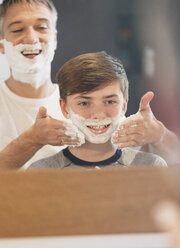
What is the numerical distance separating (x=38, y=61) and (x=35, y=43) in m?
0.05

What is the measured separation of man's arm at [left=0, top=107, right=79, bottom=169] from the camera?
A: 40.8 inches

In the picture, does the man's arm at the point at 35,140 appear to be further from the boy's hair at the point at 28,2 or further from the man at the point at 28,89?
the boy's hair at the point at 28,2

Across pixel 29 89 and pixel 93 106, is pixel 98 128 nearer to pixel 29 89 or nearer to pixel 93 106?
pixel 93 106

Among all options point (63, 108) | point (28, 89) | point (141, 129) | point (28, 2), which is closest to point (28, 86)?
point (28, 89)

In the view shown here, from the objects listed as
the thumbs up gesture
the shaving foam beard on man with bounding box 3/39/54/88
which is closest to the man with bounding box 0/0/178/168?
the shaving foam beard on man with bounding box 3/39/54/88

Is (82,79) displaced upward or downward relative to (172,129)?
upward

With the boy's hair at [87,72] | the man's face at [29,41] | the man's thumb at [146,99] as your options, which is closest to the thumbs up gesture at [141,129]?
the man's thumb at [146,99]

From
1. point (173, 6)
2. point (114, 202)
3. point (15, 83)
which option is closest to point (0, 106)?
point (15, 83)

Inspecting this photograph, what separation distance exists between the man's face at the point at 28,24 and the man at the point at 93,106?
103 mm

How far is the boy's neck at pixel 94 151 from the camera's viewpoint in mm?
1056

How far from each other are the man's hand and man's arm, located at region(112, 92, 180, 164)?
12 cm

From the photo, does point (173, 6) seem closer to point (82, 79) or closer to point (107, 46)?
point (107, 46)

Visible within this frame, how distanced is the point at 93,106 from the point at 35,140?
0.18m

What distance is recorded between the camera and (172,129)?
3.49 feet
